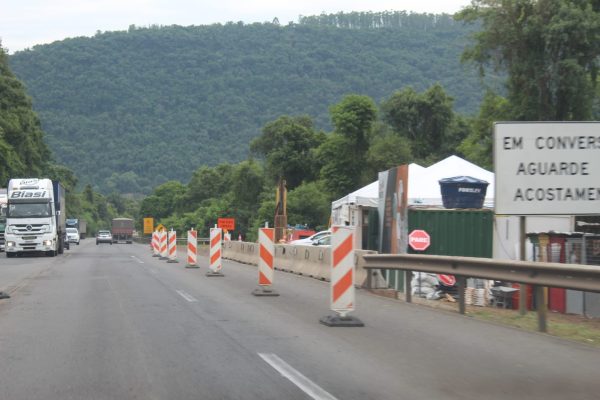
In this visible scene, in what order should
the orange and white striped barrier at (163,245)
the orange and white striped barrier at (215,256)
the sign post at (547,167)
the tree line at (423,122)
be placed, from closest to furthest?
the sign post at (547,167)
the orange and white striped barrier at (215,256)
the orange and white striped barrier at (163,245)
the tree line at (423,122)

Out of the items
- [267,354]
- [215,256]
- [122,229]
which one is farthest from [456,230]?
[122,229]

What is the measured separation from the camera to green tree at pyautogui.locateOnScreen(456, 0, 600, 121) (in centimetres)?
3588

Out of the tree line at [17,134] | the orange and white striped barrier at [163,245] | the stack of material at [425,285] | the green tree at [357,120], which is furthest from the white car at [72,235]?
the stack of material at [425,285]

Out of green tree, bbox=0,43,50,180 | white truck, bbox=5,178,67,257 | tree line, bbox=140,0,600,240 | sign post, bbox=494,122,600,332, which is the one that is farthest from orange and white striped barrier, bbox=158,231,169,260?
green tree, bbox=0,43,50,180

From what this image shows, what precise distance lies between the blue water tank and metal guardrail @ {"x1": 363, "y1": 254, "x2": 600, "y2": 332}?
5.98m

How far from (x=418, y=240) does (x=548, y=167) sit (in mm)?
6232

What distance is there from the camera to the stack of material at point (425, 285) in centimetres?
1680

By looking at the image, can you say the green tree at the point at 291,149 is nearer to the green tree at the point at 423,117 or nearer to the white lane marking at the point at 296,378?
the green tree at the point at 423,117

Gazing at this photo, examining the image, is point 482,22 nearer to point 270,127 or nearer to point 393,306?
point 393,306

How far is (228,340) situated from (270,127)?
7657cm

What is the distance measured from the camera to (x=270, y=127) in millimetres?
85938

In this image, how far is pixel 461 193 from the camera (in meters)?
21.3

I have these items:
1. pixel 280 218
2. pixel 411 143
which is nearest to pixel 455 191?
pixel 280 218

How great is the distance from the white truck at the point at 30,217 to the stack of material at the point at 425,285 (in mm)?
26576
